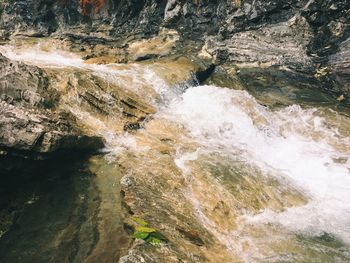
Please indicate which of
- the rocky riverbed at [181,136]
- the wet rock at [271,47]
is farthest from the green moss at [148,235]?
the wet rock at [271,47]

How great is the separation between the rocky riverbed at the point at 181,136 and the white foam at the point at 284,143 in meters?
0.07

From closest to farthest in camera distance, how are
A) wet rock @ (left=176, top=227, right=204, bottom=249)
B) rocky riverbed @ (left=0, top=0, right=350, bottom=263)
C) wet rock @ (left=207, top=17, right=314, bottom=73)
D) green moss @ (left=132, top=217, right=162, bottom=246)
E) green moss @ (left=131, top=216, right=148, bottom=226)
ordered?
green moss @ (left=132, top=217, right=162, bottom=246) → green moss @ (left=131, top=216, right=148, bottom=226) → wet rock @ (left=176, top=227, right=204, bottom=249) → rocky riverbed @ (left=0, top=0, right=350, bottom=263) → wet rock @ (left=207, top=17, right=314, bottom=73)

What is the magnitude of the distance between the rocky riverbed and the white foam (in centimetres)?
7

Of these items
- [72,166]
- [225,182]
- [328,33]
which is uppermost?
[328,33]

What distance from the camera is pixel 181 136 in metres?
12.7

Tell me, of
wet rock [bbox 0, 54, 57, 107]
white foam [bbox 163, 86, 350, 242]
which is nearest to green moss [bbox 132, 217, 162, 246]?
white foam [bbox 163, 86, 350, 242]

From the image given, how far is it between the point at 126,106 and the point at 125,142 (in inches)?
73.3

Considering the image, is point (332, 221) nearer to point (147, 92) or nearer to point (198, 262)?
point (198, 262)

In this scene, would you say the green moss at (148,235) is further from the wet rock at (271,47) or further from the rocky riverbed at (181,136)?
the wet rock at (271,47)

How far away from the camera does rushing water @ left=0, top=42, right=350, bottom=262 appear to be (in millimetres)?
8250

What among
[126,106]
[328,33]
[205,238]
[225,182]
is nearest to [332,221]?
[225,182]

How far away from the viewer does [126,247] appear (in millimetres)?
6559

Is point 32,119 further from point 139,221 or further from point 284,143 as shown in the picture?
point 284,143

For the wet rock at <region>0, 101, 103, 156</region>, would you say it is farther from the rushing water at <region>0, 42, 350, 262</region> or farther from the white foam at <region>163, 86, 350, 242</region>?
the white foam at <region>163, 86, 350, 242</region>
